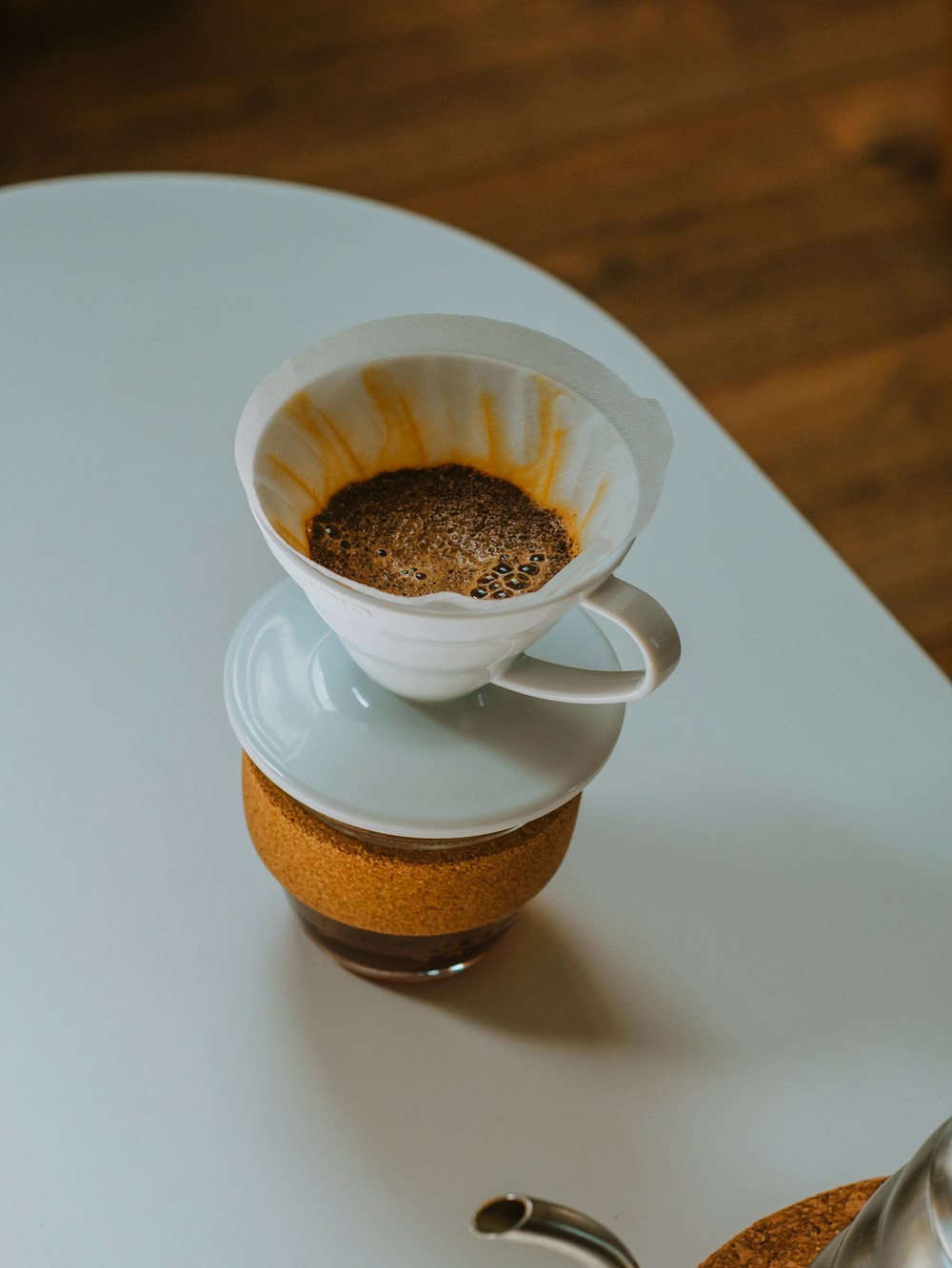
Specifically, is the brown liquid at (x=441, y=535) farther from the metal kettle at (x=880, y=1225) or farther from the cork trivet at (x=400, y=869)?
the metal kettle at (x=880, y=1225)

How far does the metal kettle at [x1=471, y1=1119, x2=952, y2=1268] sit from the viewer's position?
0.36 m

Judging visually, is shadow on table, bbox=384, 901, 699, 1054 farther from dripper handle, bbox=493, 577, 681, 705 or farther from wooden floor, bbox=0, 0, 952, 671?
wooden floor, bbox=0, 0, 952, 671

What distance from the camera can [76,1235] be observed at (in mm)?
527

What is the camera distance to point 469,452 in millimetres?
503

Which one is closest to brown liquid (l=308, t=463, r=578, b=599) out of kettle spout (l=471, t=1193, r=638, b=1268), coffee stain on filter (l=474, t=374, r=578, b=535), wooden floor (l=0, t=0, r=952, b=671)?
coffee stain on filter (l=474, t=374, r=578, b=535)

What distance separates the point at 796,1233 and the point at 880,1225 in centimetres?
14

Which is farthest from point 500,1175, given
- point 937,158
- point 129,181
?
point 937,158

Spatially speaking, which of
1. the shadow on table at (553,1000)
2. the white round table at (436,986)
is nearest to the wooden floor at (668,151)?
the white round table at (436,986)

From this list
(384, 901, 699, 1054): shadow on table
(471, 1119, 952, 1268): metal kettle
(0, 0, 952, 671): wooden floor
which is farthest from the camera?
(0, 0, 952, 671): wooden floor

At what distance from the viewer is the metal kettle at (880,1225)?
1.17 ft

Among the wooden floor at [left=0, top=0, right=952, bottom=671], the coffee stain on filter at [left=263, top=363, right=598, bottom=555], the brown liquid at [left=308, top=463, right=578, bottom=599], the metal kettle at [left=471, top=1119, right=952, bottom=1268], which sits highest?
the wooden floor at [left=0, top=0, right=952, bottom=671]

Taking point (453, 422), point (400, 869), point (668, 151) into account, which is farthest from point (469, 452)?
point (668, 151)

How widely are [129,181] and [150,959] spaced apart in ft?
1.88

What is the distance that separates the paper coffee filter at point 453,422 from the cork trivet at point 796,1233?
0.28 meters
